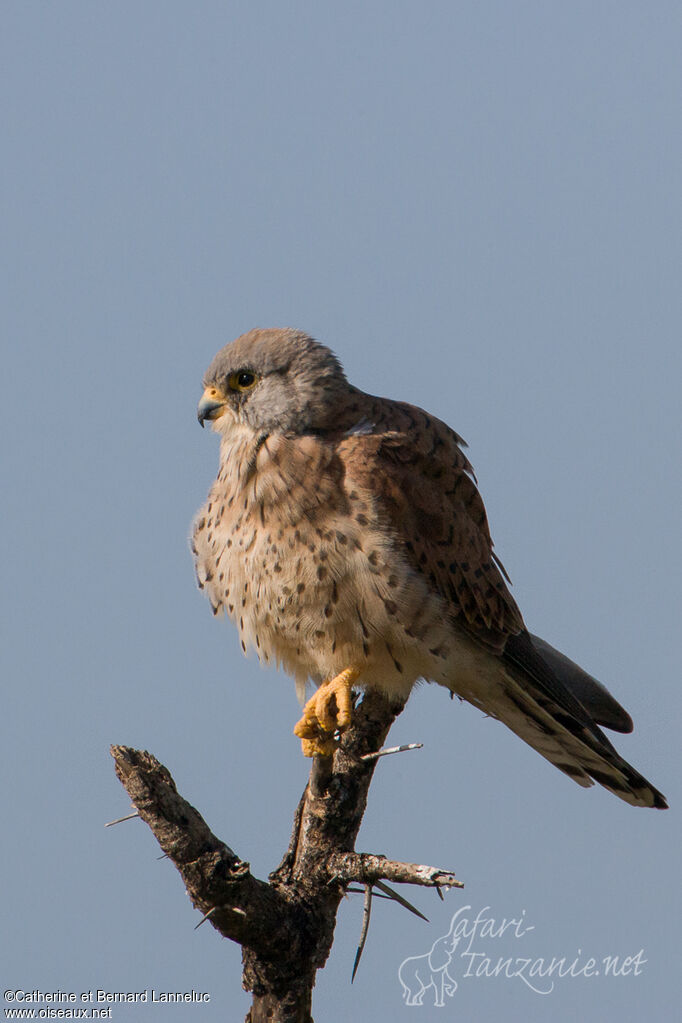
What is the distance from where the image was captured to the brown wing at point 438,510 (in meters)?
4.30

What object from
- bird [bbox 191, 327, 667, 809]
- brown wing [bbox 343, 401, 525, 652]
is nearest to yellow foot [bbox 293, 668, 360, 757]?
bird [bbox 191, 327, 667, 809]

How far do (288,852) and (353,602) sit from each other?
0.88 m

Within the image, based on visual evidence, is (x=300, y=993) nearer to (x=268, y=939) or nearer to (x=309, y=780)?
(x=268, y=939)

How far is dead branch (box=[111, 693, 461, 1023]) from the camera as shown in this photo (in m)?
3.52

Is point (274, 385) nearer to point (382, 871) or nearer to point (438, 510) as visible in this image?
point (438, 510)

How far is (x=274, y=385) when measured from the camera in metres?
4.59

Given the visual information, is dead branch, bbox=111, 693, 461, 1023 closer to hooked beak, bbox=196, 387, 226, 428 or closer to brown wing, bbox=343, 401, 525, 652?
brown wing, bbox=343, 401, 525, 652

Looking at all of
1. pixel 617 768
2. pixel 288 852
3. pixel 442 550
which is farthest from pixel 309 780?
pixel 617 768

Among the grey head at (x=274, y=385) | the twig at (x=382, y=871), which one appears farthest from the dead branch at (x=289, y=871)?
the grey head at (x=274, y=385)

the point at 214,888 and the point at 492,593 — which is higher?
Answer: the point at 492,593

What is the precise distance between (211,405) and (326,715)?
49.9 inches

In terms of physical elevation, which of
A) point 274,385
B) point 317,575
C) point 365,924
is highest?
point 274,385

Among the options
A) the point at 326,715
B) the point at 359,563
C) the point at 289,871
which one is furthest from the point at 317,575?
the point at 289,871

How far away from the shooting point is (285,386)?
15.0 ft
